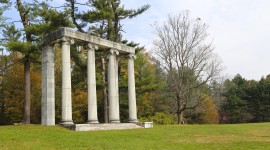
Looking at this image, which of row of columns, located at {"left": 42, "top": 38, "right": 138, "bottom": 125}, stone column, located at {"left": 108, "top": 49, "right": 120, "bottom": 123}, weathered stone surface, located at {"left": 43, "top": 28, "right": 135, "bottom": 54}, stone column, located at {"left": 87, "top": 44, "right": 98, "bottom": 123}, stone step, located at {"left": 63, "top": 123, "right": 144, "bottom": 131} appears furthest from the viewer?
stone column, located at {"left": 108, "top": 49, "right": 120, "bottom": 123}

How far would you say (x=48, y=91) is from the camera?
2902cm

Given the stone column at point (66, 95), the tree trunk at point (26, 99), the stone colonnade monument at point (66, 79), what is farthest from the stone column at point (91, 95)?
the tree trunk at point (26, 99)

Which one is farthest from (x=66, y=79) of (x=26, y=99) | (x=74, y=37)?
(x=26, y=99)

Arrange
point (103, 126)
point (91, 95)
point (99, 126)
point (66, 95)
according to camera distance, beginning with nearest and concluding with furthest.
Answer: point (66, 95)
point (99, 126)
point (103, 126)
point (91, 95)

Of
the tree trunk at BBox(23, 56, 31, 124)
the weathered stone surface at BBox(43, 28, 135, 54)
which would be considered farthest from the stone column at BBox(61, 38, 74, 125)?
the tree trunk at BBox(23, 56, 31, 124)

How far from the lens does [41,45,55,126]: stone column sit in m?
28.6

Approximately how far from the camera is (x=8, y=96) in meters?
47.0

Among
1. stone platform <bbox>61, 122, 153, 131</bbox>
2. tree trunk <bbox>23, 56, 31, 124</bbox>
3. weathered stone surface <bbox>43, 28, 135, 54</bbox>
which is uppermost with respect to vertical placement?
weathered stone surface <bbox>43, 28, 135, 54</bbox>

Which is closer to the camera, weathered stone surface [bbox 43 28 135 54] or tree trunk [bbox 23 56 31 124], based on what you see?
weathered stone surface [bbox 43 28 135 54]

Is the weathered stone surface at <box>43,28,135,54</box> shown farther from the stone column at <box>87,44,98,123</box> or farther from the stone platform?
the stone platform

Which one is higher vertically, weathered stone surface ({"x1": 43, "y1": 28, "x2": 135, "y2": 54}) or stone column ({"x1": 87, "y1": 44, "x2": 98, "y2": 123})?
weathered stone surface ({"x1": 43, "y1": 28, "x2": 135, "y2": 54})

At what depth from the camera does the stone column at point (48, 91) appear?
28.6 metres

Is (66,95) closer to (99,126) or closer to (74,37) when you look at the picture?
(99,126)

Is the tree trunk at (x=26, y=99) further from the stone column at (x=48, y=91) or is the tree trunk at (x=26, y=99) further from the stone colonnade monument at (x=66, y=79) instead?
the stone colonnade monument at (x=66, y=79)
